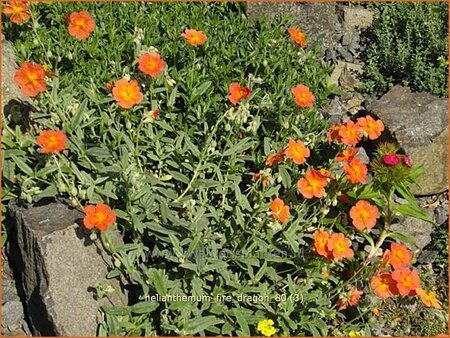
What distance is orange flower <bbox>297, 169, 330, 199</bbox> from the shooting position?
365cm

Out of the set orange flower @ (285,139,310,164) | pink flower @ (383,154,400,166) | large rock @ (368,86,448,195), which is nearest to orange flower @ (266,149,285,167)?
orange flower @ (285,139,310,164)

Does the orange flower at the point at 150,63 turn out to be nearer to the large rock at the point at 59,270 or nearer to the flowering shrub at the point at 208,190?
the flowering shrub at the point at 208,190

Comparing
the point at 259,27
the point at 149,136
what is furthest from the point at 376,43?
the point at 149,136

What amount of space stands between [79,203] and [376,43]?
3.20 meters

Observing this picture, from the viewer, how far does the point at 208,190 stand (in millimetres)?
4012

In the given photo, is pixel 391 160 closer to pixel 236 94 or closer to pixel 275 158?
pixel 275 158

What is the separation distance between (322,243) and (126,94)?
4.54ft

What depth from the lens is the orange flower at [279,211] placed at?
3.56 metres

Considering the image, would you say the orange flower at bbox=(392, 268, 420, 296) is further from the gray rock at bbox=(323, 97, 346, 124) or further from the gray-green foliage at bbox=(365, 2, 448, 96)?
the gray-green foliage at bbox=(365, 2, 448, 96)

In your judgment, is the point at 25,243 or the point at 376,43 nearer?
the point at 25,243

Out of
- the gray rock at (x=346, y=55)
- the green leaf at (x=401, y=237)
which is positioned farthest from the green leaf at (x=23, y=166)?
the gray rock at (x=346, y=55)

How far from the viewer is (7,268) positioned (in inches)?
157

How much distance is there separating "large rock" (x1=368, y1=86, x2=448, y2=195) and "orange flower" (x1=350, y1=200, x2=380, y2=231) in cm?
100

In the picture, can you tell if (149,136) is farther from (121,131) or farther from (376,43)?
(376,43)
